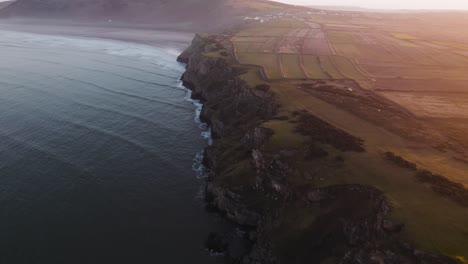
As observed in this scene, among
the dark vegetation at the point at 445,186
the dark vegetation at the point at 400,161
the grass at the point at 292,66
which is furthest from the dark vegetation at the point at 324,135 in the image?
the grass at the point at 292,66

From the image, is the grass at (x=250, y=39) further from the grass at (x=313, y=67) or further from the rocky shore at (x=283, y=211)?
the rocky shore at (x=283, y=211)

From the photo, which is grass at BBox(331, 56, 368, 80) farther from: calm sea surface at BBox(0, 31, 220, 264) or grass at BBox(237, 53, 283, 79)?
calm sea surface at BBox(0, 31, 220, 264)

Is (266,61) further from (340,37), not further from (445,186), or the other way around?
(445,186)

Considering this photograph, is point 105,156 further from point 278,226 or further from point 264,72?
point 264,72

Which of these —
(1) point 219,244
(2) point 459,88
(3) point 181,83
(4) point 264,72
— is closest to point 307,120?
(1) point 219,244

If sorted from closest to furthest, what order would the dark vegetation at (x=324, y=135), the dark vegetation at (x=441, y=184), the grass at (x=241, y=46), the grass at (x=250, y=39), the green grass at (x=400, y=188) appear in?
the green grass at (x=400, y=188)
the dark vegetation at (x=441, y=184)
the dark vegetation at (x=324, y=135)
the grass at (x=241, y=46)
the grass at (x=250, y=39)

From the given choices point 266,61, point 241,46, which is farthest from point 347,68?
point 241,46

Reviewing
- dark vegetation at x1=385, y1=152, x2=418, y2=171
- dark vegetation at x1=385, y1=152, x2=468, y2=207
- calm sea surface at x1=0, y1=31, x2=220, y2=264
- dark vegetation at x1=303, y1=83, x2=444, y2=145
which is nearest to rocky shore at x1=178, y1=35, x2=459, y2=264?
calm sea surface at x1=0, y1=31, x2=220, y2=264

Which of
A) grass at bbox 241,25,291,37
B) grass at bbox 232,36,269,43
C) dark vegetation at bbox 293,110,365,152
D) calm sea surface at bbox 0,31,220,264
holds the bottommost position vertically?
calm sea surface at bbox 0,31,220,264
